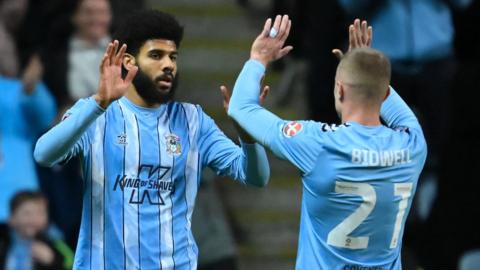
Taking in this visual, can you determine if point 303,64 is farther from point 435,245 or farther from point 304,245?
point 304,245

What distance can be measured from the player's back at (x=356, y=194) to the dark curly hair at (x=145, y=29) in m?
0.95

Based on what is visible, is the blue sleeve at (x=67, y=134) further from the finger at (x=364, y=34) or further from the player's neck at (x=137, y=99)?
the finger at (x=364, y=34)

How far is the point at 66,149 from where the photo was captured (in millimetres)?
7359

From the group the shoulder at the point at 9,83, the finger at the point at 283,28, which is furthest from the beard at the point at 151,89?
the shoulder at the point at 9,83

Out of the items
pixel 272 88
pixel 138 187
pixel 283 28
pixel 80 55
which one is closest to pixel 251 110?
pixel 283 28

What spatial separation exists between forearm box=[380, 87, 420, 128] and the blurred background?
2892 millimetres

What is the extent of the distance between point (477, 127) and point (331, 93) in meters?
1.37

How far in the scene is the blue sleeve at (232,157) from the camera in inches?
303

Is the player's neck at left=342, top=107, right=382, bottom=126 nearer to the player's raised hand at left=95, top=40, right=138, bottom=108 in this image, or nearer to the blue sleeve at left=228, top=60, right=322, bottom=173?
the blue sleeve at left=228, top=60, right=322, bottom=173

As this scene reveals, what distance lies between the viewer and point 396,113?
302 inches

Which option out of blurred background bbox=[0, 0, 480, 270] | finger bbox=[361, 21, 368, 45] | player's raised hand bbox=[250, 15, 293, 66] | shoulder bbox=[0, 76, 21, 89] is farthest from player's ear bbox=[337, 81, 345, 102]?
shoulder bbox=[0, 76, 21, 89]

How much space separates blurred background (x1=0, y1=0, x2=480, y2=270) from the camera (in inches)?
449

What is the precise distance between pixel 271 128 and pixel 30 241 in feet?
13.6

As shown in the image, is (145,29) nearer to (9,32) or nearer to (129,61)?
(129,61)
